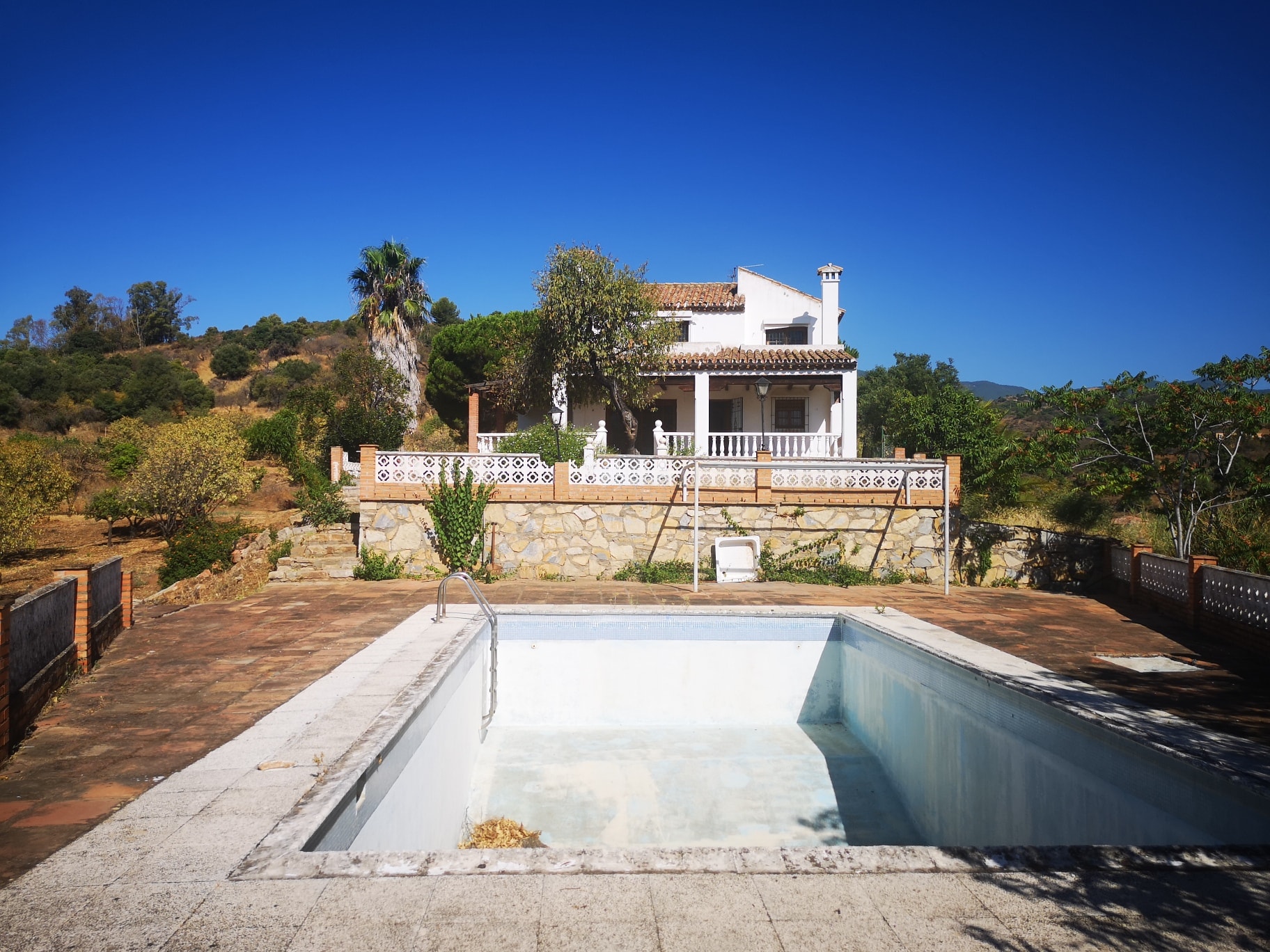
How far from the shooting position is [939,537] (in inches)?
515

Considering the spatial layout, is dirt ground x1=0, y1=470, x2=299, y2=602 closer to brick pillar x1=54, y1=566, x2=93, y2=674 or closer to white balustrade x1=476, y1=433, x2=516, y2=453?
white balustrade x1=476, y1=433, x2=516, y2=453

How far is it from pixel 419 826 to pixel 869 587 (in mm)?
9357

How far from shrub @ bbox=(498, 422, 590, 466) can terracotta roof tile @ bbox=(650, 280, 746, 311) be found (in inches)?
309

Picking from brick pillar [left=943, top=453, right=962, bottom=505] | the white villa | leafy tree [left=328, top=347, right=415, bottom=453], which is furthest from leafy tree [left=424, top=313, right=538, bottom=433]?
brick pillar [left=943, top=453, right=962, bottom=505]

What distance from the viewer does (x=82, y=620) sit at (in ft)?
20.6

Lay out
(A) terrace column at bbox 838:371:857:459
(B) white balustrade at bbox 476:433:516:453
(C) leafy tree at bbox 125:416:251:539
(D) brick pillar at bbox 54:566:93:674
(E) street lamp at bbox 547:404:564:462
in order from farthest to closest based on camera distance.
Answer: (A) terrace column at bbox 838:371:857:459
(B) white balustrade at bbox 476:433:516:453
(C) leafy tree at bbox 125:416:251:539
(E) street lamp at bbox 547:404:564:462
(D) brick pillar at bbox 54:566:93:674

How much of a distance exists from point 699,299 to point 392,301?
11080 millimetres

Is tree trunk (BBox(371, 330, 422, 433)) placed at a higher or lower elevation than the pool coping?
higher

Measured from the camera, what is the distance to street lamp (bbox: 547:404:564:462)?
49.5ft

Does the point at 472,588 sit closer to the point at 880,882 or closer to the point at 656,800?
the point at 656,800

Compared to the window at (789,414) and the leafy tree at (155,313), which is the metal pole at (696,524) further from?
the leafy tree at (155,313)

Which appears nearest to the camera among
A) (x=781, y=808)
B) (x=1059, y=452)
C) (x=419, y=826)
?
(x=419, y=826)

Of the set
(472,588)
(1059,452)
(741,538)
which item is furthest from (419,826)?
(1059,452)

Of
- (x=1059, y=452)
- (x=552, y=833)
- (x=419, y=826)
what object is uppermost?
(x=1059, y=452)
